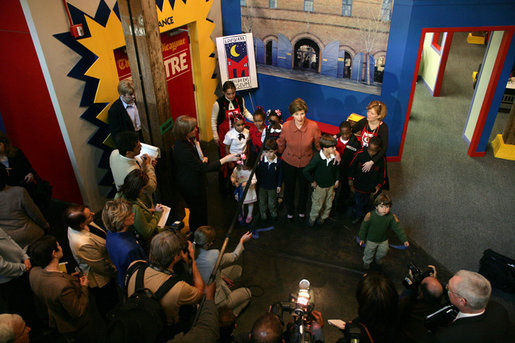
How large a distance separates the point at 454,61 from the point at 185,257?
1094cm

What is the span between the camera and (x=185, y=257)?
9.14 ft

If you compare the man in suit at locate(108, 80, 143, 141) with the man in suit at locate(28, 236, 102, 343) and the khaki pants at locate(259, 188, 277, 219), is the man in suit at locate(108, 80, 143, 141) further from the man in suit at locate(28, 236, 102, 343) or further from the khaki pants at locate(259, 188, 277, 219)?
the man in suit at locate(28, 236, 102, 343)

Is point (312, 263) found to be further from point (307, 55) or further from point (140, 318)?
point (307, 55)

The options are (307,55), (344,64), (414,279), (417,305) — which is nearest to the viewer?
(417,305)

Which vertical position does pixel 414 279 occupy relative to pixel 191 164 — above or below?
below

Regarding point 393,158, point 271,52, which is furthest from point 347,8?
point 393,158

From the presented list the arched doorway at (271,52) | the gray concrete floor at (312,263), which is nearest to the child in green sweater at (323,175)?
the gray concrete floor at (312,263)

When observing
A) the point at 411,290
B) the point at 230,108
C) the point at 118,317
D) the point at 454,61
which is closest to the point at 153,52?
the point at 230,108

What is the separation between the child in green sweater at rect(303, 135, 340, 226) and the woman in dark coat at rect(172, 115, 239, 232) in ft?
3.37

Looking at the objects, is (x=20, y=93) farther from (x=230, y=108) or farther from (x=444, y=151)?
(x=444, y=151)

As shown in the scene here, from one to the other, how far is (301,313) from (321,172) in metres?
2.21

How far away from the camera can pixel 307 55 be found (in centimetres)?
665

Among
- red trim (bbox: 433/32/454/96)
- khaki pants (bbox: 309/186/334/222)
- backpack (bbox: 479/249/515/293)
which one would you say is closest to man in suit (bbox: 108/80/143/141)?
khaki pants (bbox: 309/186/334/222)

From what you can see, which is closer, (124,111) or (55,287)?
(55,287)
